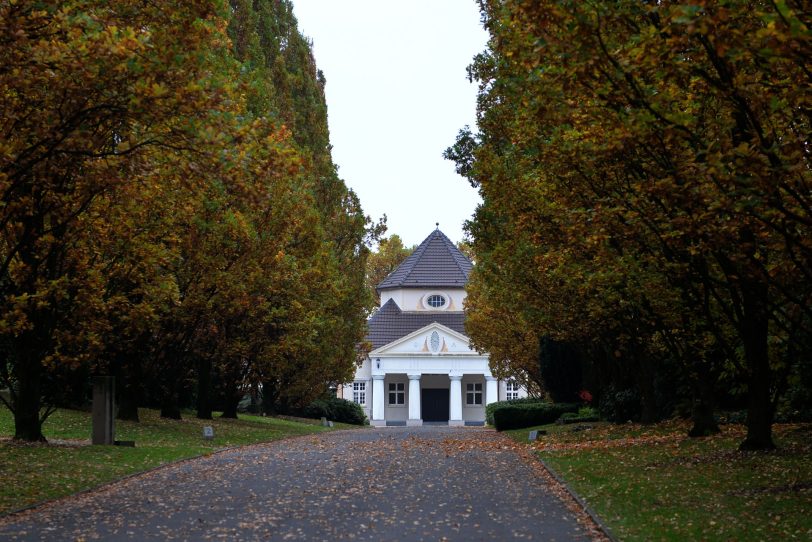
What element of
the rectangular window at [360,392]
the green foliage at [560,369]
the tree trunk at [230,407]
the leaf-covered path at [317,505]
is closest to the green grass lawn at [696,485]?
the leaf-covered path at [317,505]

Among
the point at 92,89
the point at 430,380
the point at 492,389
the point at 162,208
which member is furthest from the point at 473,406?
the point at 92,89

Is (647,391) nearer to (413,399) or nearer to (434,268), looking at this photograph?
(413,399)

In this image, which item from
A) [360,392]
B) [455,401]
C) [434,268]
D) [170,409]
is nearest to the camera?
[170,409]

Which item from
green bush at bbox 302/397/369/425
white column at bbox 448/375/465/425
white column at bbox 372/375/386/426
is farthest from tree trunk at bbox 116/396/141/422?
white column at bbox 448/375/465/425

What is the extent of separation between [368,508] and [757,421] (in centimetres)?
735

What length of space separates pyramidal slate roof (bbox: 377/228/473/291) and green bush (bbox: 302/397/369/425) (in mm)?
17565

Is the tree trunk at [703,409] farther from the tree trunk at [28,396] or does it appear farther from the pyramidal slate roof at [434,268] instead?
the pyramidal slate roof at [434,268]

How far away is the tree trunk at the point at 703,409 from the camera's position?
820 inches

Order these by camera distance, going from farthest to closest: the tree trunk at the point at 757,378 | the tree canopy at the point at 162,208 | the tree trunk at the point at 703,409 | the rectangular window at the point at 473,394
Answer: the rectangular window at the point at 473,394, the tree trunk at the point at 703,409, the tree trunk at the point at 757,378, the tree canopy at the point at 162,208

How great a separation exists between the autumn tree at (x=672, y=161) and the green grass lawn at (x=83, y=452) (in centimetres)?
777

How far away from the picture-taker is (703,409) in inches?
818

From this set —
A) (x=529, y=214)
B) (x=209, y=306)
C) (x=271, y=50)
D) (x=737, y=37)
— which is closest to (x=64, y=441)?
(x=209, y=306)

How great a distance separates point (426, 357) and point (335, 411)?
585 inches

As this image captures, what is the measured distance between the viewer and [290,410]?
49219 mm
